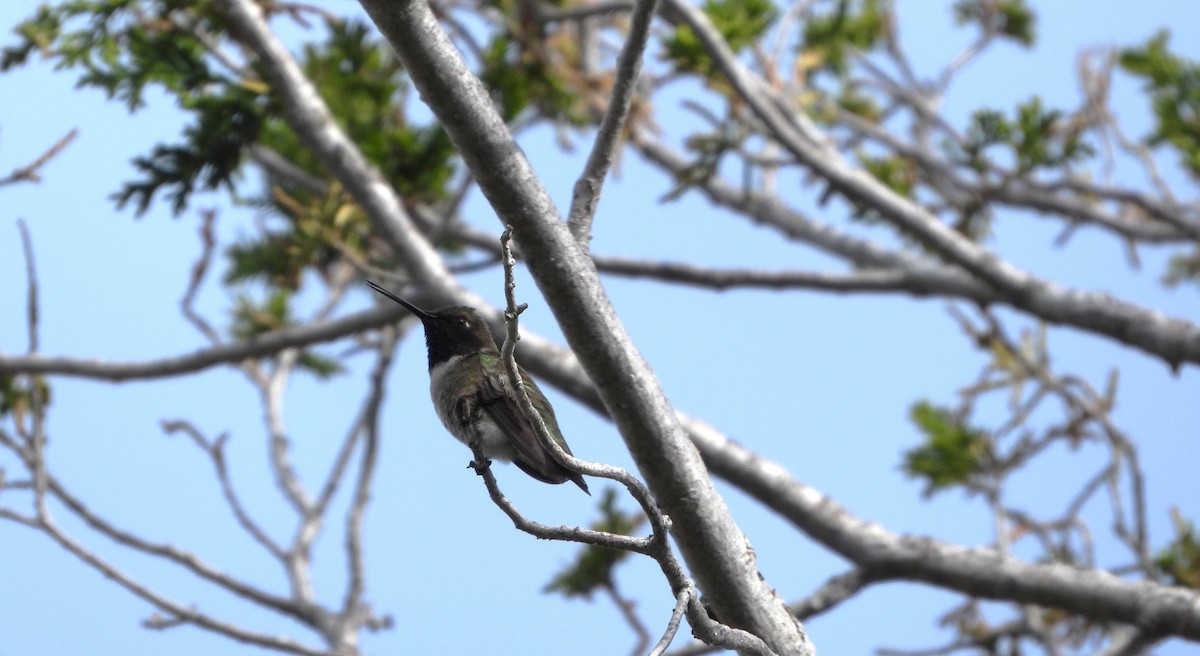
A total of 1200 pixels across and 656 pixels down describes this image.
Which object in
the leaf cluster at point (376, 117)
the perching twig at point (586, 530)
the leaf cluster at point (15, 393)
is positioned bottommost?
the perching twig at point (586, 530)

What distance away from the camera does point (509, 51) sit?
21.2 ft

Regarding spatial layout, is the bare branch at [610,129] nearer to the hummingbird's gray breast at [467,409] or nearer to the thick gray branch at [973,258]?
the hummingbird's gray breast at [467,409]

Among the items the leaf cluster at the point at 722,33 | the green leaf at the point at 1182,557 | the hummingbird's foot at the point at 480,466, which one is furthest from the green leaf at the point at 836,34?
the hummingbird's foot at the point at 480,466

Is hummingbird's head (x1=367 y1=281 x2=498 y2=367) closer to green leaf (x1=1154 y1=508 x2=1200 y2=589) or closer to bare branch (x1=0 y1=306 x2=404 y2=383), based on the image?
bare branch (x1=0 y1=306 x2=404 y2=383)

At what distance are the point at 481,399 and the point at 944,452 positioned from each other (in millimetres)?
5681

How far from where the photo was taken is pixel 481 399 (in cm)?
280

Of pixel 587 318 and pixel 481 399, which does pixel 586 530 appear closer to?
pixel 587 318

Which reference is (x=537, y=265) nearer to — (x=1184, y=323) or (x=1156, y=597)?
(x=1156, y=597)

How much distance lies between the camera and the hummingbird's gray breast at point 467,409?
2.75 metres

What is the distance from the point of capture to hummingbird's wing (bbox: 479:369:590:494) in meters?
2.59

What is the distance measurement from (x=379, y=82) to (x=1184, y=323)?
414cm

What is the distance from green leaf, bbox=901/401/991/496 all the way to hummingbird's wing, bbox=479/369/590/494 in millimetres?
5390

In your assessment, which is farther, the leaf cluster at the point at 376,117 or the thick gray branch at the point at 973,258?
the leaf cluster at the point at 376,117

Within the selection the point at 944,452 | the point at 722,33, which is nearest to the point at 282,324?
the point at 722,33
